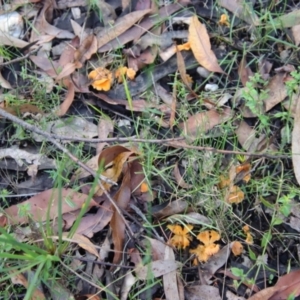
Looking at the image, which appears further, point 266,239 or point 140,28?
point 140,28

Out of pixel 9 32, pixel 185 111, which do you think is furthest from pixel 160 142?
pixel 9 32

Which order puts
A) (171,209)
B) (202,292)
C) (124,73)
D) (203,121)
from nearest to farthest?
1. (202,292)
2. (171,209)
3. (203,121)
4. (124,73)

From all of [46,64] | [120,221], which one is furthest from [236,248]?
[46,64]

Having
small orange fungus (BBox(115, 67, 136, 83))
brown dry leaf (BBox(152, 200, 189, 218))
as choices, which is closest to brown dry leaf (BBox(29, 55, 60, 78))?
small orange fungus (BBox(115, 67, 136, 83))

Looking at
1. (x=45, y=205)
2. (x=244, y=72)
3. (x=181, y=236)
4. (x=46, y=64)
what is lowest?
(x=181, y=236)

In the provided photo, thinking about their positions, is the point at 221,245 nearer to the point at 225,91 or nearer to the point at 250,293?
the point at 250,293

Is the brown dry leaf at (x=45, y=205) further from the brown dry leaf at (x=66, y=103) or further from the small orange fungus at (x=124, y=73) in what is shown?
the small orange fungus at (x=124, y=73)

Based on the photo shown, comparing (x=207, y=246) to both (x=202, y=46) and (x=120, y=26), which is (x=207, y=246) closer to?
(x=202, y=46)

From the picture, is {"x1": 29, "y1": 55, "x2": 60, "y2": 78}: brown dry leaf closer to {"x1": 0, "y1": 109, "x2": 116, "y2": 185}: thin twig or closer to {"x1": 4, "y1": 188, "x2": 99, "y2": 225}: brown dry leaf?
{"x1": 0, "y1": 109, "x2": 116, "y2": 185}: thin twig
